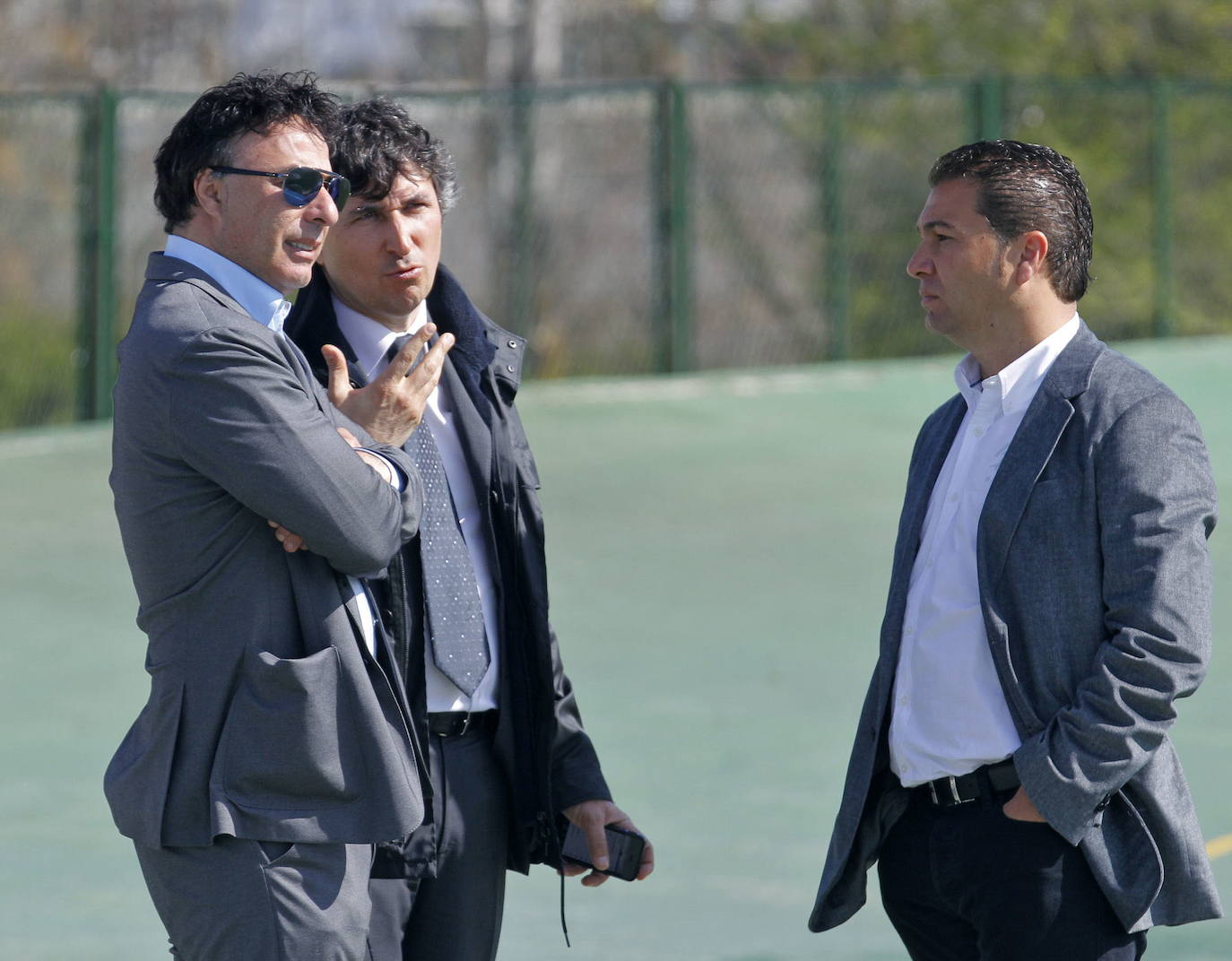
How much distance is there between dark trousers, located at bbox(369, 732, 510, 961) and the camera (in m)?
3.07

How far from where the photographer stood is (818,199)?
12820 millimetres

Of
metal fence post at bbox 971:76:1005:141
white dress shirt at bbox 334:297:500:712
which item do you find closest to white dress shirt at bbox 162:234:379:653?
white dress shirt at bbox 334:297:500:712

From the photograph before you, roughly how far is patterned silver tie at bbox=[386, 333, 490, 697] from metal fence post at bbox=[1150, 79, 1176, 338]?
38.7 feet

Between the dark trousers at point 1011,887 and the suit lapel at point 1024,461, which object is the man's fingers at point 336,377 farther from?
the dark trousers at point 1011,887

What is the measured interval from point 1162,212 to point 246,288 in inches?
495

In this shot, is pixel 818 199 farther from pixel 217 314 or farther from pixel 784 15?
pixel 217 314

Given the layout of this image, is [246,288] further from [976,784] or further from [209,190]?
[976,784]

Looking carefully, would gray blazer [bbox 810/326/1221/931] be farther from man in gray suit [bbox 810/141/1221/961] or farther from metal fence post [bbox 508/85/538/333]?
metal fence post [bbox 508/85/538/333]

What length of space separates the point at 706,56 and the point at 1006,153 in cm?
1782

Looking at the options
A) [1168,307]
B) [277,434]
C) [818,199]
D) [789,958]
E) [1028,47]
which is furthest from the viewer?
[1028,47]

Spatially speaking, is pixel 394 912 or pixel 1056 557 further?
pixel 394 912

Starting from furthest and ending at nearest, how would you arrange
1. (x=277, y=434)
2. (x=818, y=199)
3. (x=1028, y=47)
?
(x=1028, y=47) → (x=818, y=199) → (x=277, y=434)

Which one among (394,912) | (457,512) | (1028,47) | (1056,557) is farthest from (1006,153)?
(1028,47)

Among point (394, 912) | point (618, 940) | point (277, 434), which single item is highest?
point (277, 434)
